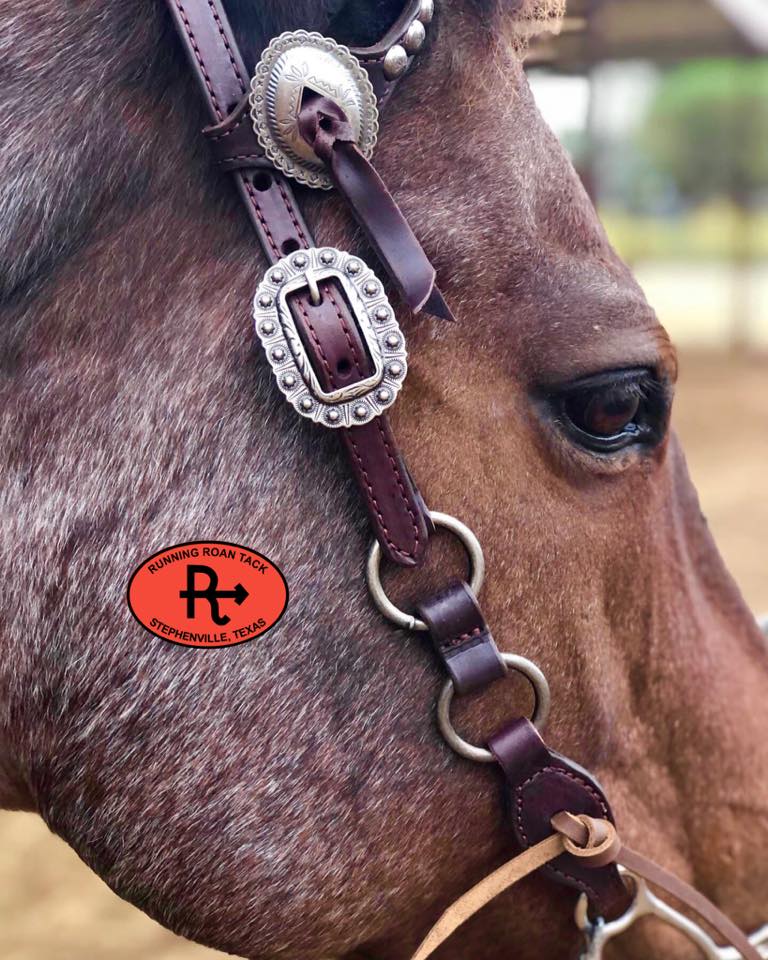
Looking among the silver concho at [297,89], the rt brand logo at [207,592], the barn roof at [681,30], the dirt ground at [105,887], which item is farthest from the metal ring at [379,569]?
the barn roof at [681,30]

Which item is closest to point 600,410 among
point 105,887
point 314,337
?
point 314,337

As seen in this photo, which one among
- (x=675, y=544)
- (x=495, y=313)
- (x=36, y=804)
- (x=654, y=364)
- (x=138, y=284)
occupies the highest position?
(x=138, y=284)

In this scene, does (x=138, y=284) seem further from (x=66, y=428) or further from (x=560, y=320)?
(x=560, y=320)

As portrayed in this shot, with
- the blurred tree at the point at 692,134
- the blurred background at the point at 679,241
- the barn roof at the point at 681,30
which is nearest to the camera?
the blurred background at the point at 679,241

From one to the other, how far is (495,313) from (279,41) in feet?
1.09

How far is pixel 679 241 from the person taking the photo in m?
24.1

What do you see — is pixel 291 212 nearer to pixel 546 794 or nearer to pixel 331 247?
pixel 331 247

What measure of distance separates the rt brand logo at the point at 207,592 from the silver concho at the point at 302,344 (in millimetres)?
186

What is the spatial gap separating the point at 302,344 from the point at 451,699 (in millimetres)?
394

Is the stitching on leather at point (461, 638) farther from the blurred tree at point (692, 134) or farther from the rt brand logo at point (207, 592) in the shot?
the blurred tree at point (692, 134)

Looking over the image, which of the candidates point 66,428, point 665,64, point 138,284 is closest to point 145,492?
point 66,428

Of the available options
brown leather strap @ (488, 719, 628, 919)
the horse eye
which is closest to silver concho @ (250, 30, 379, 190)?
the horse eye

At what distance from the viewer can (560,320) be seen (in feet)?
3.59

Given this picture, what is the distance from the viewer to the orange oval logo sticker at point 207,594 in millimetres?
1023
